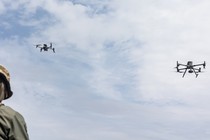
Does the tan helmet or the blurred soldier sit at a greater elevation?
the tan helmet

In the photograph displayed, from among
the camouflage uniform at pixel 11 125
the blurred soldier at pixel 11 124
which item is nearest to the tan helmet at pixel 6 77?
the blurred soldier at pixel 11 124

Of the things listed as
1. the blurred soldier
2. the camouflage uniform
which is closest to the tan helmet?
the blurred soldier

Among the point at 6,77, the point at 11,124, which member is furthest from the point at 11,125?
the point at 6,77

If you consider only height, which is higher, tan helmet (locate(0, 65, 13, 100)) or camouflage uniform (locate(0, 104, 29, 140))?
tan helmet (locate(0, 65, 13, 100))

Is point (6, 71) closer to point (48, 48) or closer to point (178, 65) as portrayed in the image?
point (178, 65)

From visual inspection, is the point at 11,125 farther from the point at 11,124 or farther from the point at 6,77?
the point at 6,77

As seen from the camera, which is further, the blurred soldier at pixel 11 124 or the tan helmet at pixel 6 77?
the tan helmet at pixel 6 77

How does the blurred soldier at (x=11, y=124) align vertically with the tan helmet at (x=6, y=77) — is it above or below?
below

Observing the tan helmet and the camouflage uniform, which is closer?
the camouflage uniform

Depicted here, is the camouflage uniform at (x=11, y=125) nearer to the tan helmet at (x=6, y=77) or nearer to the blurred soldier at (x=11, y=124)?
the blurred soldier at (x=11, y=124)

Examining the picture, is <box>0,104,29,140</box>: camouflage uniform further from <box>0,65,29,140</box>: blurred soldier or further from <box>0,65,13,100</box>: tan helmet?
<box>0,65,13,100</box>: tan helmet

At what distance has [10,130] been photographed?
5.58 meters

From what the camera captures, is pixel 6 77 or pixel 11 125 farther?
pixel 6 77

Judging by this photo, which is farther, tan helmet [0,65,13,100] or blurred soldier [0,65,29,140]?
tan helmet [0,65,13,100]
